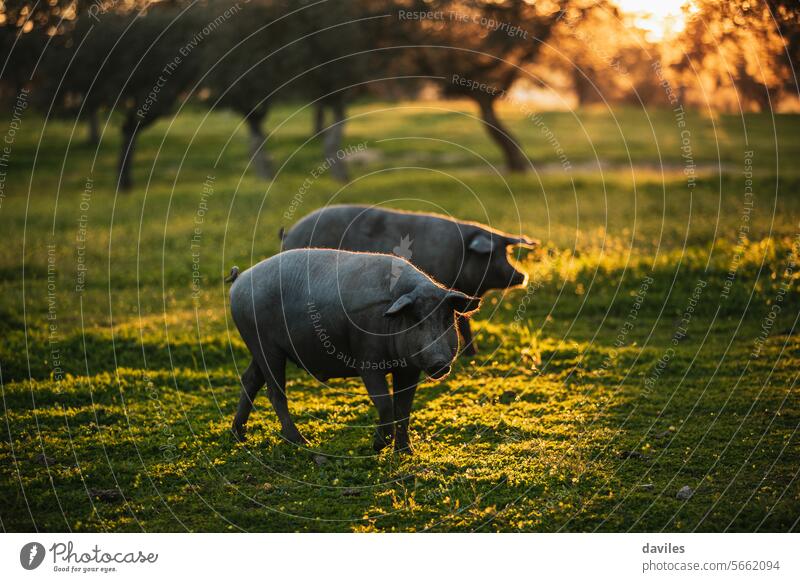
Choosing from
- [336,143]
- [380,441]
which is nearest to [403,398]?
[380,441]

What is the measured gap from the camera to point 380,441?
10.6 metres

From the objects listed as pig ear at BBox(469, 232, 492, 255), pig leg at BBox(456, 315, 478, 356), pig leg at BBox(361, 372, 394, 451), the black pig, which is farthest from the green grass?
pig ear at BBox(469, 232, 492, 255)

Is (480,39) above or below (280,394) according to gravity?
above

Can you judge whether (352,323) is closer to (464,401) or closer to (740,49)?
(464,401)

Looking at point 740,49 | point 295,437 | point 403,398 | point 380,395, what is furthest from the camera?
point 740,49

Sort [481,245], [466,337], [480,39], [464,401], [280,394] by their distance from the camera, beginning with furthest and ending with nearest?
1. [480,39]
2. [466,337]
3. [481,245]
4. [464,401]
5. [280,394]

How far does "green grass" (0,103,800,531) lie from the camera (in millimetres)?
9391

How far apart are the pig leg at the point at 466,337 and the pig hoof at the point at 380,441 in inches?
149

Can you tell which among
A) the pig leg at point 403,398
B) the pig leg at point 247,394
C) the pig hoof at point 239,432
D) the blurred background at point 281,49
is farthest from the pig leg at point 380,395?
the blurred background at point 281,49

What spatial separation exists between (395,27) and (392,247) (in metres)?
26.2

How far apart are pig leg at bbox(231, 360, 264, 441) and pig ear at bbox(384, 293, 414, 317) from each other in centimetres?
244

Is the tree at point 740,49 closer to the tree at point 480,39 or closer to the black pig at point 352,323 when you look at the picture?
the black pig at point 352,323

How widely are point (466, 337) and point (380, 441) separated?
458 centimetres

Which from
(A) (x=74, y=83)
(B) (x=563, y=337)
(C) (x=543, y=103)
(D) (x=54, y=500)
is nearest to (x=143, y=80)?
(A) (x=74, y=83)
